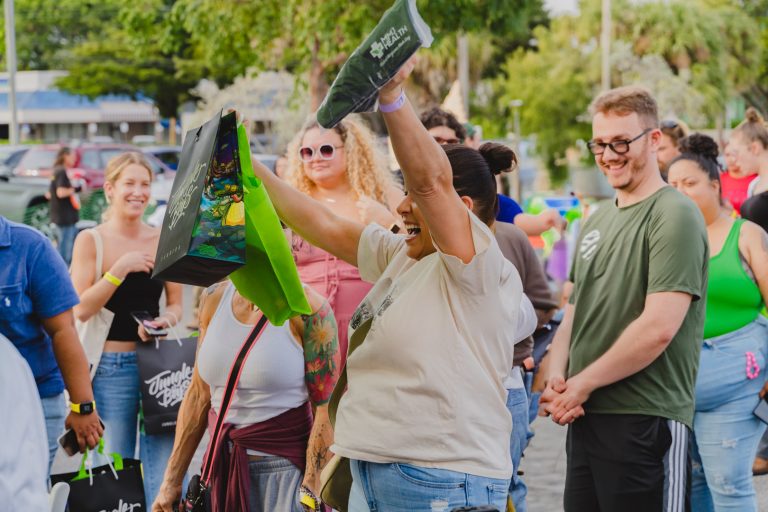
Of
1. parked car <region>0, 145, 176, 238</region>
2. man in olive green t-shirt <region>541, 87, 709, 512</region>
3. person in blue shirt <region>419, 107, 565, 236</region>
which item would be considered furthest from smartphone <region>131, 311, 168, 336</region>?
parked car <region>0, 145, 176, 238</region>

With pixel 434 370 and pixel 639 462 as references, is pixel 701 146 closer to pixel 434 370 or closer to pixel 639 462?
pixel 639 462

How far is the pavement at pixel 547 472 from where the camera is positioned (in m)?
6.06

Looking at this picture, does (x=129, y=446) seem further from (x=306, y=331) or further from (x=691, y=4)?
(x=691, y=4)

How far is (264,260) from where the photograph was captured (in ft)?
9.54

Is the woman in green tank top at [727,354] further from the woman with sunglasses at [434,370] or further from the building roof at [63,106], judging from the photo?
the building roof at [63,106]

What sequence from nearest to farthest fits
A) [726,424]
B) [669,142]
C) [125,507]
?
[125,507] → [726,424] → [669,142]

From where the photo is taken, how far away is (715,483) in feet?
14.6

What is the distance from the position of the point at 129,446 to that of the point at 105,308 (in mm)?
688

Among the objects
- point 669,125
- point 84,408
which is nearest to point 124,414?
point 84,408

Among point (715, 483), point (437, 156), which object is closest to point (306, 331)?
point (437, 156)

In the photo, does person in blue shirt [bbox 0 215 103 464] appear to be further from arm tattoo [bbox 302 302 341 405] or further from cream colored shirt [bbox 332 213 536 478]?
cream colored shirt [bbox 332 213 536 478]

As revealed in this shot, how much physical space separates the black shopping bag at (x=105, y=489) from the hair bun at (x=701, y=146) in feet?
9.51

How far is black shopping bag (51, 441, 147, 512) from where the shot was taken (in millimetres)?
4328

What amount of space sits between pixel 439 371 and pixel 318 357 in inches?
40.0
